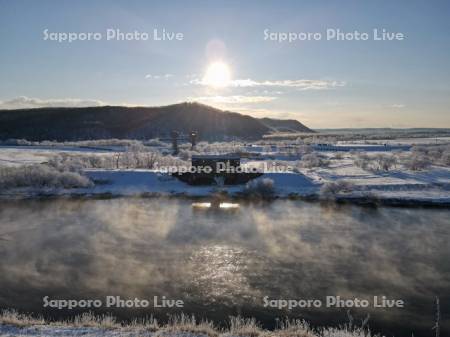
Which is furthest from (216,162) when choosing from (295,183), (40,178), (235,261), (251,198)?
(235,261)

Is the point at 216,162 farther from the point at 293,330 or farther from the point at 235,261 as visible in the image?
the point at 293,330

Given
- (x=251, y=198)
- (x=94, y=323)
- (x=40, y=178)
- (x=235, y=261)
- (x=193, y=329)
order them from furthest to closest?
(x=40, y=178), (x=251, y=198), (x=235, y=261), (x=94, y=323), (x=193, y=329)

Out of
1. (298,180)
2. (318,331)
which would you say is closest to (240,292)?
(318,331)

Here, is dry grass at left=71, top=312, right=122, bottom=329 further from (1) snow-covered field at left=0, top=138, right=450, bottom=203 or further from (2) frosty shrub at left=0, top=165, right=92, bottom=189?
(2) frosty shrub at left=0, top=165, right=92, bottom=189

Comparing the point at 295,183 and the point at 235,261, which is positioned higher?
the point at 295,183

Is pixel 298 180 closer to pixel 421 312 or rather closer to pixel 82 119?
pixel 421 312
